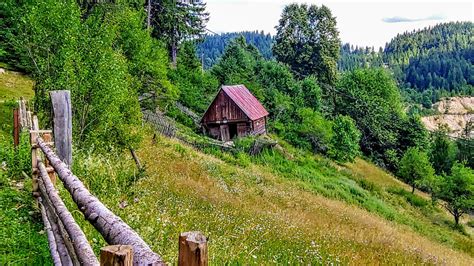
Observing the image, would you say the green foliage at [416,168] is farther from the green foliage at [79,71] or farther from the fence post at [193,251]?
the fence post at [193,251]

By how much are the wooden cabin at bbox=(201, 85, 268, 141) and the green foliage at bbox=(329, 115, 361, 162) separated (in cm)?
813

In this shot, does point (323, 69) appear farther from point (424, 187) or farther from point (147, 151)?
point (147, 151)

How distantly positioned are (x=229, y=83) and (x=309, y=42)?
17574 millimetres

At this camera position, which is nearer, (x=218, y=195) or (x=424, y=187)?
(x=218, y=195)

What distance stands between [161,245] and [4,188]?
3620 mm

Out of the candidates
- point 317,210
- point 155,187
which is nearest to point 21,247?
point 155,187

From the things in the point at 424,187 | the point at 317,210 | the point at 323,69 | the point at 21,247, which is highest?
the point at 323,69

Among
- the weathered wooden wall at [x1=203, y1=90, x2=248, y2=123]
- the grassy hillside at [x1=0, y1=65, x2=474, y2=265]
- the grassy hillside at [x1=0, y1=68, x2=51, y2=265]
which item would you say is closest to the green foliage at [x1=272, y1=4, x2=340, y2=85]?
the weathered wooden wall at [x1=203, y1=90, x2=248, y2=123]

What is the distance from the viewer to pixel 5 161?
360 inches

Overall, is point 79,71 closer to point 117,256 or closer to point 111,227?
point 111,227

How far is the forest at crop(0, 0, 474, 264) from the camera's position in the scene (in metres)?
10.4

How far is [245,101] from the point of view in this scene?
37406 millimetres

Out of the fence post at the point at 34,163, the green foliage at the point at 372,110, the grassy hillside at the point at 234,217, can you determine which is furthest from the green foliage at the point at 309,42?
the fence post at the point at 34,163

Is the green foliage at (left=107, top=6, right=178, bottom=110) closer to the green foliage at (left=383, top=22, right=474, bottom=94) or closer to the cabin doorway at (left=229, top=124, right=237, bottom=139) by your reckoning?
the cabin doorway at (left=229, top=124, right=237, bottom=139)
